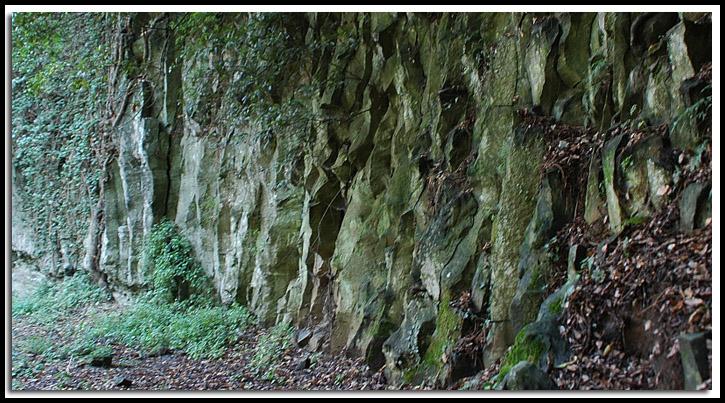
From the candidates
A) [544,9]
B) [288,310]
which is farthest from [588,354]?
[288,310]

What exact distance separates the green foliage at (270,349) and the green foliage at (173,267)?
2.79 metres

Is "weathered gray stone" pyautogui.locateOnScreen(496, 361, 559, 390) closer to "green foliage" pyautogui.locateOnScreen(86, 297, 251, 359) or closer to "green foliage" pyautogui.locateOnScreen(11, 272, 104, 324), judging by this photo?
"green foliage" pyautogui.locateOnScreen(86, 297, 251, 359)

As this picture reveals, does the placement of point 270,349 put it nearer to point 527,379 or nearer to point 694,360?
point 527,379

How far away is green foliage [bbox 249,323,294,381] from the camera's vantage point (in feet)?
18.6

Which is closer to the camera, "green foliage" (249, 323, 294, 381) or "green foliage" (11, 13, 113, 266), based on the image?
"green foliage" (249, 323, 294, 381)

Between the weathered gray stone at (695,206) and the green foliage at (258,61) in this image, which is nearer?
the weathered gray stone at (695,206)

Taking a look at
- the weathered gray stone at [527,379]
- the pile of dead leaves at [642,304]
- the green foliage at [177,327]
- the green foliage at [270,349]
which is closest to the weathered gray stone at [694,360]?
the pile of dead leaves at [642,304]

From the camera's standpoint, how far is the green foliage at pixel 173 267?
9359mm

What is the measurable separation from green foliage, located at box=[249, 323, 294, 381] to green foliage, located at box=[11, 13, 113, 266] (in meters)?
4.40

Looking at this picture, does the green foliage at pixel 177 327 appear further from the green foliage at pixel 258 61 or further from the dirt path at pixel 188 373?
the green foliage at pixel 258 61

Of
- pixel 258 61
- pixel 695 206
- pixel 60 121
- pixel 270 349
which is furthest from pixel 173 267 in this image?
pixel 695 206

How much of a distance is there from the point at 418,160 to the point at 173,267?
19.8 ft

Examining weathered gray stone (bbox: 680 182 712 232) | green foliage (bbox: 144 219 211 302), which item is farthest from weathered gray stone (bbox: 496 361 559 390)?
green foliage (bbox: 144 219 211 302)

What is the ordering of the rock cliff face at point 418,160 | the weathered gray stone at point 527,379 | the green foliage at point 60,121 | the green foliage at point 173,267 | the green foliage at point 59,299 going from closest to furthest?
1. the weathered gray stone at point 527,379
2. the rock cliff face at point 418,160
3. the green foliage at point 60,121
4. the green foliage at point 59,299
5. the green foliage at point 173,267
